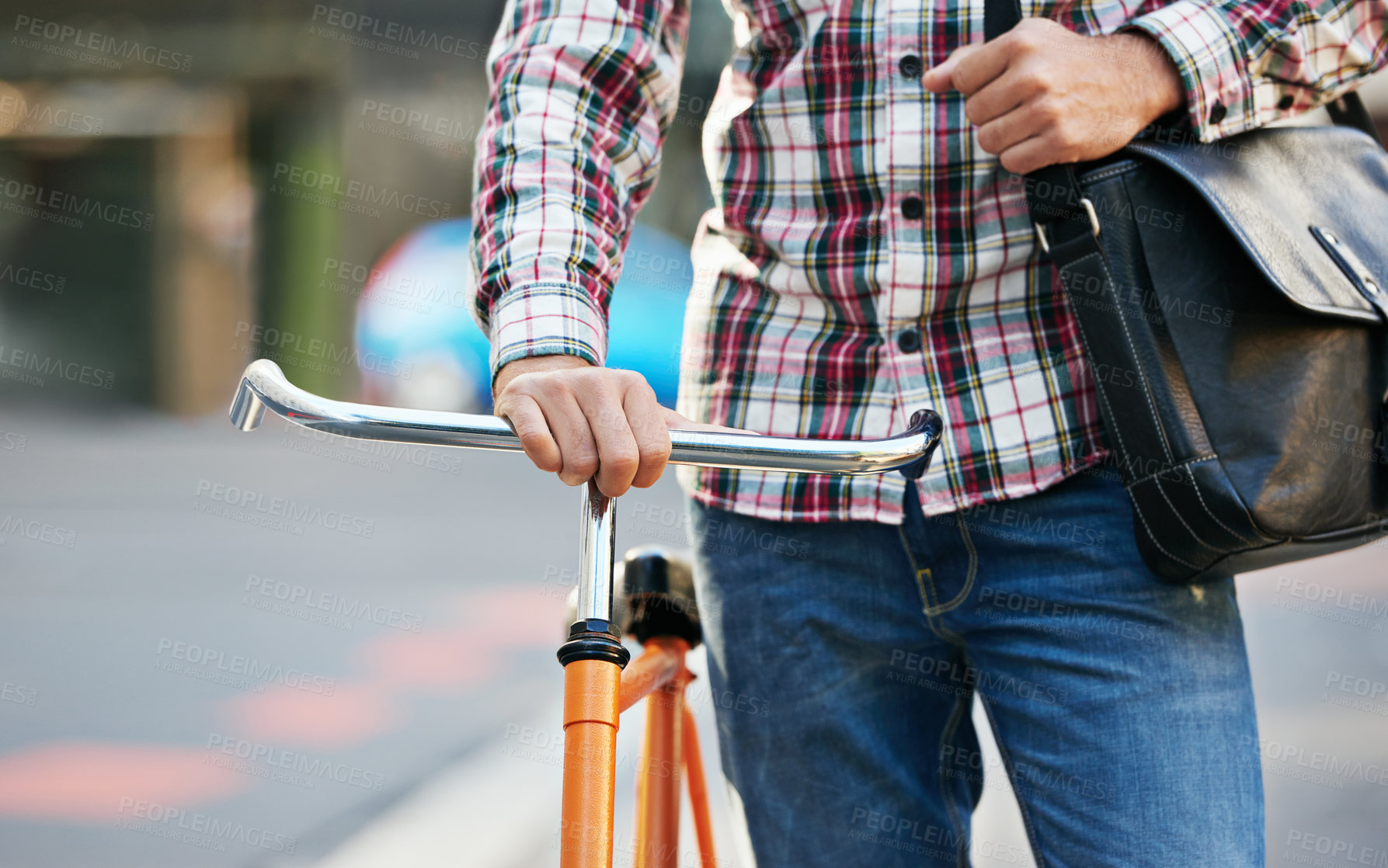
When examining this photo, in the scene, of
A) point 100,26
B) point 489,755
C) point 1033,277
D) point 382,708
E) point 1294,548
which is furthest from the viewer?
point 100,26

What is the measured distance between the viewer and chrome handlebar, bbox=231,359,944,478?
90 cm

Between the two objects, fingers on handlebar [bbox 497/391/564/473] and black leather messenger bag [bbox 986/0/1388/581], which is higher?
black leather messenger bag [bbox 986/0/1388/581]

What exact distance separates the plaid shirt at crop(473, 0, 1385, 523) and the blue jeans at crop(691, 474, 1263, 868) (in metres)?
0.06

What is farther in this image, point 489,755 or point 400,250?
point 400,250

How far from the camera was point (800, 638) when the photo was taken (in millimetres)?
1415

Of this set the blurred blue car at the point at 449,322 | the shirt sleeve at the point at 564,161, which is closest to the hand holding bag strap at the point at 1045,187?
the shirt sleeve at the point at 564,161

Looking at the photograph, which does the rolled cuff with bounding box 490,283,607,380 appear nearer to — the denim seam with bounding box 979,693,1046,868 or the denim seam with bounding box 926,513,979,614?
the denim seam with bounding box 926,513,979,614

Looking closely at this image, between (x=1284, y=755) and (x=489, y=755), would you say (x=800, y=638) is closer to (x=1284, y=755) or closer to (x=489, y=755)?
(x=489, y=755)

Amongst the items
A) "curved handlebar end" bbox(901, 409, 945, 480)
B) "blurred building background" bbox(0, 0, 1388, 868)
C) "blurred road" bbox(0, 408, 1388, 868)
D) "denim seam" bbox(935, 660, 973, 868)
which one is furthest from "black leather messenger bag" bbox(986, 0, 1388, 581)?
"blurred building background" bbox(0, 0, 1388, 868)

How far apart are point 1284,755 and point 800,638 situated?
14.3 feet

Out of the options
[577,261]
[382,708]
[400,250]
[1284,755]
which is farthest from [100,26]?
[577,261]

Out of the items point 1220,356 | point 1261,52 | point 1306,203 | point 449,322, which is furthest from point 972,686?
point 449,322

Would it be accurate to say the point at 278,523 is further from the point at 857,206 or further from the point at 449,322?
the point at 857,206

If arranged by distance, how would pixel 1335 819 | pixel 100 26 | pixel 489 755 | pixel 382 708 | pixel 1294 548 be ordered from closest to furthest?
pixel 1294 548 < pixel 1335 819 < pixel 489 755 < pixel 382 708 < pixel 100 26
